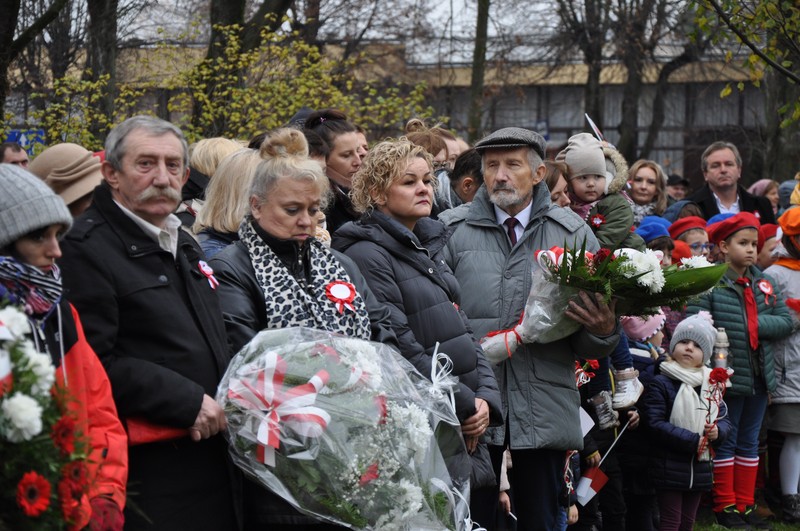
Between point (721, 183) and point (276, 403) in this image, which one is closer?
point (276, 403)

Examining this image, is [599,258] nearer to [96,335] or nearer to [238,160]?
[238,160]

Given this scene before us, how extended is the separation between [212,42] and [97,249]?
9878 millimetres

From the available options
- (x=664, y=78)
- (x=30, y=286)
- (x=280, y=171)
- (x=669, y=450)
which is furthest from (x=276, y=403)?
(x=664, y=78)

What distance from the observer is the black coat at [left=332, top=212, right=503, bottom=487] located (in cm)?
479

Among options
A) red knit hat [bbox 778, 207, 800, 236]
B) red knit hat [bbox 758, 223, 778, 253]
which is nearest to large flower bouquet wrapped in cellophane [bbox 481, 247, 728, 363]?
red knit hat [bbox 778, 207, 800, 236]

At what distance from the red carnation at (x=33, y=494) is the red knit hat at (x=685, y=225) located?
691 centimetres

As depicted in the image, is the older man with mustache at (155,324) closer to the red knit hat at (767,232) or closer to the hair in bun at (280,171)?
the hair in bun at (280,171)

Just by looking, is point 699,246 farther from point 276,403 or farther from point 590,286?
point 276,403

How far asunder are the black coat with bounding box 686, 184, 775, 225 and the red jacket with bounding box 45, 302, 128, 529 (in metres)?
8.08

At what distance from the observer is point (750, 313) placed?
8.43 m

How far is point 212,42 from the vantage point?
1299cm

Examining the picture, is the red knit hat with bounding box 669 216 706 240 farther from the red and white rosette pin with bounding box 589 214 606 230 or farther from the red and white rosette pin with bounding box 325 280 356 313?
the red and white rosette pin with bounding box 325 280 356 313

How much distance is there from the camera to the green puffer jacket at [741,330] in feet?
27.3

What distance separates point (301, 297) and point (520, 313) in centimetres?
170
